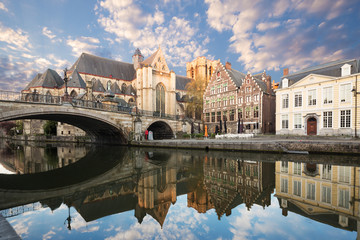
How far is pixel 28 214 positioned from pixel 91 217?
179cm

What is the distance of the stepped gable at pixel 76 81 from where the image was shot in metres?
33.0

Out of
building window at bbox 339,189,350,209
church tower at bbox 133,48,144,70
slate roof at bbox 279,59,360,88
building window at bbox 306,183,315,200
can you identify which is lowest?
building window at bbox 306,183,315,200

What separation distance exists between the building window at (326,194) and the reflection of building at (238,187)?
140cm

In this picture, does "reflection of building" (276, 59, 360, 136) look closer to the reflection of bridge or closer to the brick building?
the brick building

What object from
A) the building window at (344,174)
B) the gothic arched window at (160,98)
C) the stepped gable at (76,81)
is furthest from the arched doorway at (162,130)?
the building window at (344,174)

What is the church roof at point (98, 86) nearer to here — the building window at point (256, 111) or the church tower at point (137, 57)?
the church tower at point (137, 57)

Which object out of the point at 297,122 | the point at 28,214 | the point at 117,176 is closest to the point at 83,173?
the point at 117,176

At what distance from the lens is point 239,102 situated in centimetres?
3066

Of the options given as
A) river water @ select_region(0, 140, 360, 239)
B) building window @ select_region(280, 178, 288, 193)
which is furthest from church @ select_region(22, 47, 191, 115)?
building window @ select_region(280, 178, 288, 193)

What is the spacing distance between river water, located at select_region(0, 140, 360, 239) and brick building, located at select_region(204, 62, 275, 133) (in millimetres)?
18607

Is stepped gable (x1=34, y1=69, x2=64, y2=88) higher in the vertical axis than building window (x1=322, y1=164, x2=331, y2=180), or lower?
higher

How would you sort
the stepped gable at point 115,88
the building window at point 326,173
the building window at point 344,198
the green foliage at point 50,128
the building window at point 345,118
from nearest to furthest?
the building window at point 344,198, the building window at point 326,173, the building window at point 345,118, the green foliage at point 50,128, the stepped gable at point 115,88

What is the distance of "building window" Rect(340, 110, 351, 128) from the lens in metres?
19.0

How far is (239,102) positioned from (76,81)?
98.1ft
